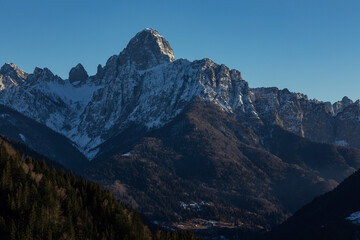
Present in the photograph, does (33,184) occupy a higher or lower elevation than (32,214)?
higher

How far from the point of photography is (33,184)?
17025 centimetres

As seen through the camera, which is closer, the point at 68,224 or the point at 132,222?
the point at 68,224

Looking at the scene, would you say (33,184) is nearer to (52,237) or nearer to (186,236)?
(52,237)

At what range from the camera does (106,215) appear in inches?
7219

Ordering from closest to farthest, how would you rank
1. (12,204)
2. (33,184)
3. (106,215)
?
1. (12,204)
2. (33,184)
3. (106,215)

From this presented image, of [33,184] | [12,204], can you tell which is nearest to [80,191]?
[33,184]

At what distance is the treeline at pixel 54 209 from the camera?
153 meters

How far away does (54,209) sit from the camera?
541 ft

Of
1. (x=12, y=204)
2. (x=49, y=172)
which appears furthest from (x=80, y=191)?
(x=12, y=204)

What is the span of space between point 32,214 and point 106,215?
3486 centimetres

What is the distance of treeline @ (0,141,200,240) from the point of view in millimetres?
153000

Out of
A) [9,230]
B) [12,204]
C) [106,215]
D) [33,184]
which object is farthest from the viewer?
[106,215]

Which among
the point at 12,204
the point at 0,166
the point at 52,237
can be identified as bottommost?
the point at 52,237

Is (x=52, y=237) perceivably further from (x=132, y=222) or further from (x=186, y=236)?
(x=186, y=236)
